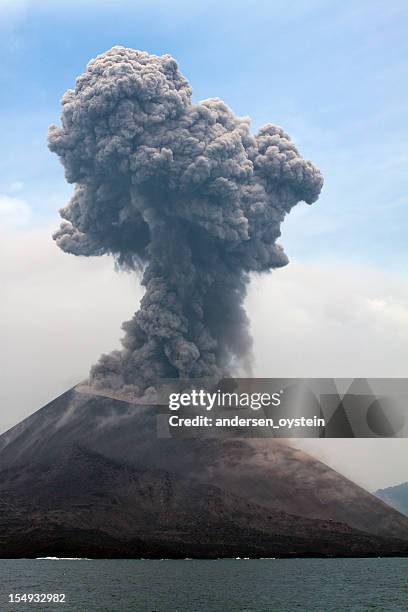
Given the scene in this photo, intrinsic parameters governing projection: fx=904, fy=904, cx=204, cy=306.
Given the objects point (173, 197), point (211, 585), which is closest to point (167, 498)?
point (173, 197)

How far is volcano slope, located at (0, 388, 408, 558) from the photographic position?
138 meters

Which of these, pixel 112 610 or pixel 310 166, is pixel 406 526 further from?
pixel 112 610

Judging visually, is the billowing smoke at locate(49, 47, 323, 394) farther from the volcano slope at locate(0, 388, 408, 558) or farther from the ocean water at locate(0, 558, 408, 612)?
the ocean water at locate(0, 558, 408, 612)

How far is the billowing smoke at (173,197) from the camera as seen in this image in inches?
5207

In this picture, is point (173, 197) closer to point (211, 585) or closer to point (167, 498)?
point (167, 498)

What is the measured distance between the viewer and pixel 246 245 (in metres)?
141

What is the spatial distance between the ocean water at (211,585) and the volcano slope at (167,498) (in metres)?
12.3

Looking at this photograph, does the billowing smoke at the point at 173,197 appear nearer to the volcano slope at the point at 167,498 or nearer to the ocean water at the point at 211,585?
the volcano slope at the point at 167,498

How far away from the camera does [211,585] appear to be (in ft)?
283

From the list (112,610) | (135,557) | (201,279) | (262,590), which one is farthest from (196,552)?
(112,610)

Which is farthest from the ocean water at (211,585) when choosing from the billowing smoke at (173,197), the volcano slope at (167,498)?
the billowing smoke at (173,197)

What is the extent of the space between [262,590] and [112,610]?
19.7 metres

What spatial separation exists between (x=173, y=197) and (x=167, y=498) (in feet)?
158

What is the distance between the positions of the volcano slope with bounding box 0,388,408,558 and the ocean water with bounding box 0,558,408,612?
1226cm
